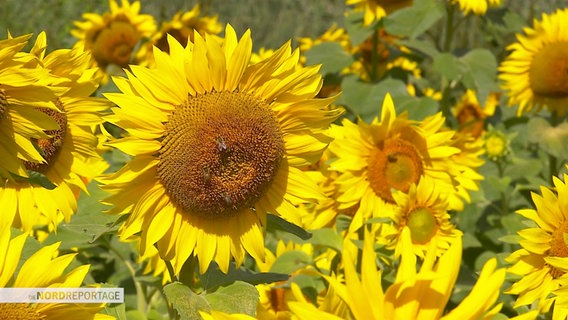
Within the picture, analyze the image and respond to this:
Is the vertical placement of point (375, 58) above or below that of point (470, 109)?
above

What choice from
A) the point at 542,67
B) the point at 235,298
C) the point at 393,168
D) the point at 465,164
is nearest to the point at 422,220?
the point at 393,168

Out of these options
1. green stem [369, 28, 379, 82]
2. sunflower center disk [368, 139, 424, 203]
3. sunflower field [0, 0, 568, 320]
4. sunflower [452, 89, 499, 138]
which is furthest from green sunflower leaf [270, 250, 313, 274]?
sunflower [452, 89, 499, 138]

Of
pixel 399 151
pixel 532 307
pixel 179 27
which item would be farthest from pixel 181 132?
pixel 179 27

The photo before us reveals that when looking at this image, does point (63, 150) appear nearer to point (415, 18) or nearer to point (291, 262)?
point (291, 262)

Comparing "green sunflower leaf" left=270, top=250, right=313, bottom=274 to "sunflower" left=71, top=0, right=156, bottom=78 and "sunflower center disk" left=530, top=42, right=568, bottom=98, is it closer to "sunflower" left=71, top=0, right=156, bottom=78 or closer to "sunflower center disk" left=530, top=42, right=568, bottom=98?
"sunflower center disk" left=530, top=42, right=568, bottom=98

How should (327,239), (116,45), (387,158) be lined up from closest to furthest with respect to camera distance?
1. (327,239)
2. (387,158)
3. (116,45)

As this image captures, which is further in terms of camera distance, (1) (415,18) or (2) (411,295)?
(1) (415,18)
